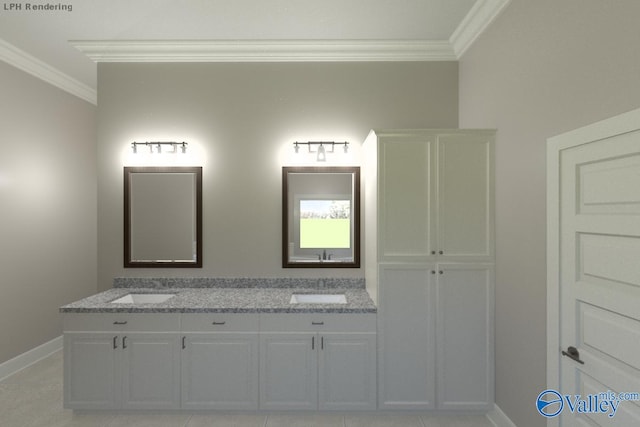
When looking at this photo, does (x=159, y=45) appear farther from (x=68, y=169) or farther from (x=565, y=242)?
(x=565, y=242)

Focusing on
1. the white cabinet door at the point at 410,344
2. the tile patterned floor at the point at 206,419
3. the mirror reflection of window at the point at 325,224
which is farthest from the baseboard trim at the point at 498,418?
the mirror reflection of window at the point at 325,224

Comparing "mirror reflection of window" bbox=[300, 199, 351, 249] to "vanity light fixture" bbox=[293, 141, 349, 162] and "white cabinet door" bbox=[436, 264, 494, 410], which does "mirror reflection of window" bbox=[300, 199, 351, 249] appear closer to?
"vanity light fixture" bbox=[293, 141, 349, 162]

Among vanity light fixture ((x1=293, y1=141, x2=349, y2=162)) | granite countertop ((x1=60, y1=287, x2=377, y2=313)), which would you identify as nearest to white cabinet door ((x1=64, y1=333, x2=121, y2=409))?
granite countertop ((x1=60, y1=287, x2=377, y2=313))

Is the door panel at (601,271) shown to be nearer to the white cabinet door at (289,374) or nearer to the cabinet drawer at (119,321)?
the white cabinet door at (289,374)

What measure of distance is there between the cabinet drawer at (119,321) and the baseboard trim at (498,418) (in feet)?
7.83

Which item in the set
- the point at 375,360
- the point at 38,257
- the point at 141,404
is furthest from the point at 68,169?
the point at 375,360

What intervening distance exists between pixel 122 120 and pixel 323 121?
185cm

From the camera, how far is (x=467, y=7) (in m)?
2.74

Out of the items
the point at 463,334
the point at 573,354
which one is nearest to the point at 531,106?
the point at 573,354

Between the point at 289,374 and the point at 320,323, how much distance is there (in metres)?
0.44

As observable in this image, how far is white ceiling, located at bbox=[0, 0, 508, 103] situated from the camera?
2.71 metres

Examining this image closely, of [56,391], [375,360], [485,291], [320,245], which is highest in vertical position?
[320,245]

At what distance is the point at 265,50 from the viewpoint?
10.7 feet

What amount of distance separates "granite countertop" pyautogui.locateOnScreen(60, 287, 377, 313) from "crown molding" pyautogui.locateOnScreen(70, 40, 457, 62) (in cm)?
209
